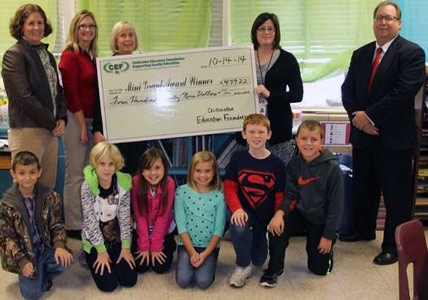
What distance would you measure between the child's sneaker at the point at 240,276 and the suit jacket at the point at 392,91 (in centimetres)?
108

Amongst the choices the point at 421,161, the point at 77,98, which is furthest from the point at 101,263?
the point at 421,161

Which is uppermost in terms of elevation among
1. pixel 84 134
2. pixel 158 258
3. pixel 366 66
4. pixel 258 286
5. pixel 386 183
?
pixel 366 66

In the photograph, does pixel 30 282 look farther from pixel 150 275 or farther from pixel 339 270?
pixel 339 270

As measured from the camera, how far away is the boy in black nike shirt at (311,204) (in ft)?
8.75

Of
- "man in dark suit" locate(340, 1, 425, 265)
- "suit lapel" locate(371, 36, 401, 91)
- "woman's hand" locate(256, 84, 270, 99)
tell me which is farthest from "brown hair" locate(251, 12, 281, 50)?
"suit lapel" locate(371, 36, 401, 91)

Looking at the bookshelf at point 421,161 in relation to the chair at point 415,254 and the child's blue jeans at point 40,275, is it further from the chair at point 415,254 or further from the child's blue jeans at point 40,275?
the child's blue jeans at point 40,275

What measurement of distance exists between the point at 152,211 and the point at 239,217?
0.53m

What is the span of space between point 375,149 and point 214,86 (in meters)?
1.11

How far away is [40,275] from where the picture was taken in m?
2.53

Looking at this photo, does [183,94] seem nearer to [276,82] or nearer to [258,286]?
[276,82]

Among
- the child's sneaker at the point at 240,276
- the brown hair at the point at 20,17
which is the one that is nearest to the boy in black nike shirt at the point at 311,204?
the child's sneaker at the point at 240,276

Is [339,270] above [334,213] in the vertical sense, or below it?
below

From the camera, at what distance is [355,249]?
123 inches

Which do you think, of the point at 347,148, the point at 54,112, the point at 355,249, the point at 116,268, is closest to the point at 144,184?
the point at 116,268
